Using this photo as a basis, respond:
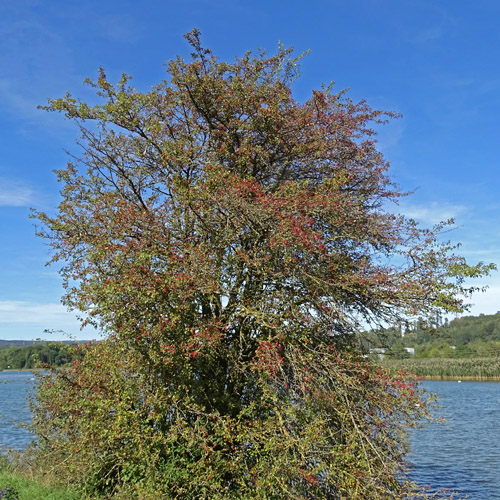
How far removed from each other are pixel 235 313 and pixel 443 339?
455 cm

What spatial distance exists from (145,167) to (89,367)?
4.55 m

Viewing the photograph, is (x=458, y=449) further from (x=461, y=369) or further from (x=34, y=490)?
(x=461, y=369)

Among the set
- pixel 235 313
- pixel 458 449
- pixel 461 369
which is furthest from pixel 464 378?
pixel 235 313

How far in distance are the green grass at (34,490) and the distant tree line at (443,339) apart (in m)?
6.19

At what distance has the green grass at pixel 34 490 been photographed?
8.44m

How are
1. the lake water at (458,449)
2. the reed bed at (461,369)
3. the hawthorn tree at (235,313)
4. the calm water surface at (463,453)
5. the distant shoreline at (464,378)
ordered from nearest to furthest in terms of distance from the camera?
the hawthorn tree at (235,313), the lake water at (458,449), the calm water surface at (463,453), the reed bed at (461,369), the distant shoreline at (464,378)

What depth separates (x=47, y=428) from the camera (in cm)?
1077

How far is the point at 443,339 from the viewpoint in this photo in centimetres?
1005

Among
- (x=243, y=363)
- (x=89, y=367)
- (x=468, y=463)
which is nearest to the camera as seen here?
(x=243, y=363)

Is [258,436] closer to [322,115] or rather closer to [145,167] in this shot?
[145,167]

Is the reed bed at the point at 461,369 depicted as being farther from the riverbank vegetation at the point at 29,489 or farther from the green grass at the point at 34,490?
the green grass at the point at 34,490

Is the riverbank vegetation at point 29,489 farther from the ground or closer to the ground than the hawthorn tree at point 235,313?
closer to the ground

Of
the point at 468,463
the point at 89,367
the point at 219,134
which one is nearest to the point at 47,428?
the point at 89,367

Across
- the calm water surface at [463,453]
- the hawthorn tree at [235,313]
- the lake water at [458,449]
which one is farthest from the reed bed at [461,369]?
the hawthorn tree at [235,313]
